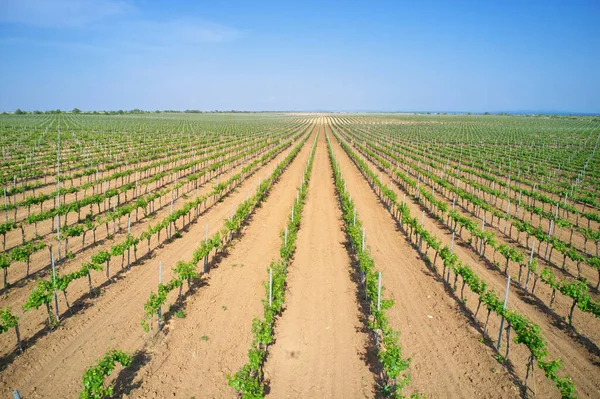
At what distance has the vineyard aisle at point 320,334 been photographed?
7.78 m

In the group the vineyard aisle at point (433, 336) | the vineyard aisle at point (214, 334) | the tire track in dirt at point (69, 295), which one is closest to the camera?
the vineyard aisle at point (214, 334)

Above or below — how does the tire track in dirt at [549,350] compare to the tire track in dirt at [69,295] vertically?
below

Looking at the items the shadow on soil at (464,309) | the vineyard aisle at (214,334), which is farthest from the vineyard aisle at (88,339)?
the shadow on soil at (464,309)

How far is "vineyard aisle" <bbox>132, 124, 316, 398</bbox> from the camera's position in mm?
7660

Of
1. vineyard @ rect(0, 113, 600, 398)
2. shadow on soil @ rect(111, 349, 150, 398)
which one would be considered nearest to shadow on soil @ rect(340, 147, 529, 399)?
vineyard @ rect(0, 113, 600, 398)

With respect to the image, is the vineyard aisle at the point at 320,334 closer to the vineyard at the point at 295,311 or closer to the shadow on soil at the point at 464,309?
the vineyard at the point at 295,311

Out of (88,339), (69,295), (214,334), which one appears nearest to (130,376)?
(88,339)

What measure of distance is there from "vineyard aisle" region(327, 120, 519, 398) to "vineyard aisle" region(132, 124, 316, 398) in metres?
4.17

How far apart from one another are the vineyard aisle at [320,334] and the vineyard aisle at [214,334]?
962mm

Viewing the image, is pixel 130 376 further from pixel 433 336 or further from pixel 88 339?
A: pixel 433 336

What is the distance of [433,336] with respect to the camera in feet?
31.1

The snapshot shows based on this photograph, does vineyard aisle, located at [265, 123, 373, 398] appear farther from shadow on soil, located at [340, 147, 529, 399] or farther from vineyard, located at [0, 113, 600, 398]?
shadow on soil, located at [340, 147, 529, 399]

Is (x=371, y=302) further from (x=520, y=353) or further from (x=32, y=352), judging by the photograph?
(x=32, y=352)

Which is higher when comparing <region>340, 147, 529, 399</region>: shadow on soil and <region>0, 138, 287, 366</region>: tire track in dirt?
<region>0, 138, 287, 366</region>: tire track in dirt
